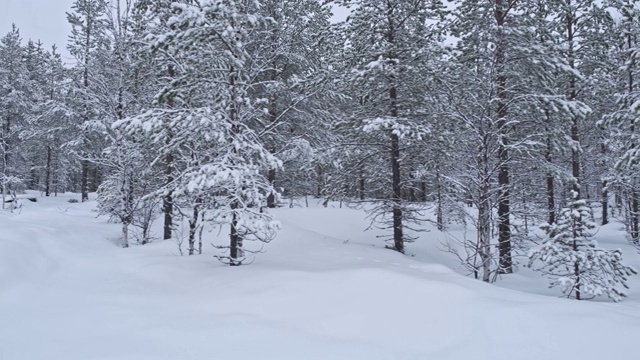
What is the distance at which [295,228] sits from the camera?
12000mm

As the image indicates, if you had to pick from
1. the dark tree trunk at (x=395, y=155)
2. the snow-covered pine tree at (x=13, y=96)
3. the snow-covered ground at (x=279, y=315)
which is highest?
the snow-covered pine tree at (x=13, y=96)

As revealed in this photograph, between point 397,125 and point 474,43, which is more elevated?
point 474,43

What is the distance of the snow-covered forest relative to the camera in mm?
4395

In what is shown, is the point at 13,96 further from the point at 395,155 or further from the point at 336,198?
the point at 395,155

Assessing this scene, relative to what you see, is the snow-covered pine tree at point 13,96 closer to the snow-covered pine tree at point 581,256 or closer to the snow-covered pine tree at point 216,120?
the snow-covered pine tree at point 216,120

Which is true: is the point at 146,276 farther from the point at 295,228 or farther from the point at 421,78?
the point at 421,78

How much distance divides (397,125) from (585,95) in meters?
10.7

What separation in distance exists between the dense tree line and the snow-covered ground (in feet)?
4.44

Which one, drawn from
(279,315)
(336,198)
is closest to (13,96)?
(336,198)

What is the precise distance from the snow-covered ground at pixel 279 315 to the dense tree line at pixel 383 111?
1.35m

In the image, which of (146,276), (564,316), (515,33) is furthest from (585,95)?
(146,276)

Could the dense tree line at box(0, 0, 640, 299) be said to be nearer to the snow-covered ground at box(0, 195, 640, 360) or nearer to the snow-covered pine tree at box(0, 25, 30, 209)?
the snow-covered ground at box(0, 195, 640, 360)

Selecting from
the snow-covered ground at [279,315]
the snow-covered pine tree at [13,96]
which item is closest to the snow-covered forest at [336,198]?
the snow-covered ground at [279,315]

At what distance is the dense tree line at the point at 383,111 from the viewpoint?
7.18 metres
